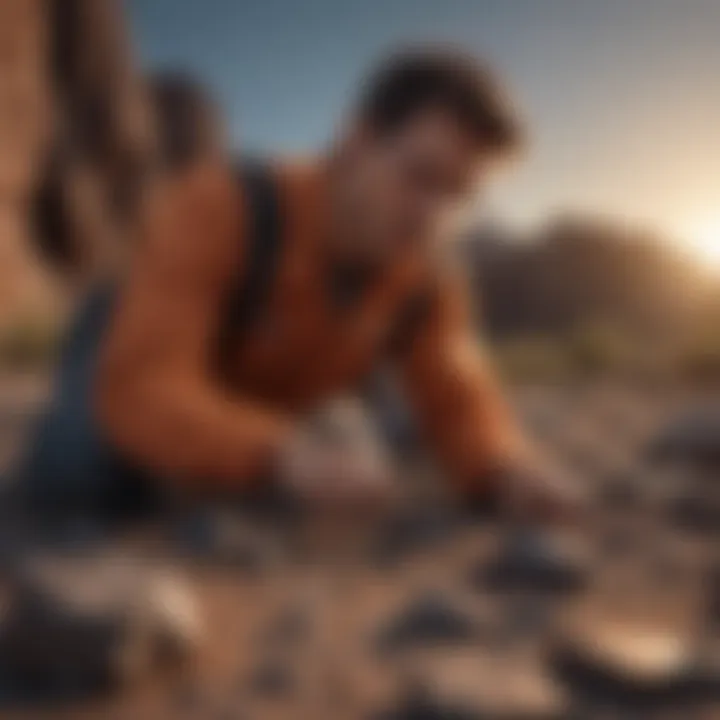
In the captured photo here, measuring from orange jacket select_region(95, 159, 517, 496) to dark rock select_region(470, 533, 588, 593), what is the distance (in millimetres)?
122

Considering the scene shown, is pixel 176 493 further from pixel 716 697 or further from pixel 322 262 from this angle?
pixel 716 697

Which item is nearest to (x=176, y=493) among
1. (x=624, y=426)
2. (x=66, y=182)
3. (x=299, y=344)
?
(x=299, y=344)

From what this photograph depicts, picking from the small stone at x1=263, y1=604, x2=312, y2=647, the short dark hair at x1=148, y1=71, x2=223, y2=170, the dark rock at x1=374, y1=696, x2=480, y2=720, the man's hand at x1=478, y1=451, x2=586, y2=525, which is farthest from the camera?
the short dark hair at x1=148, y1=71, x2=223, y2=170

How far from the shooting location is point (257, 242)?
642 mm

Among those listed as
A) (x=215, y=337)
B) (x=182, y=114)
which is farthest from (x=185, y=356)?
(x=182, y=114)

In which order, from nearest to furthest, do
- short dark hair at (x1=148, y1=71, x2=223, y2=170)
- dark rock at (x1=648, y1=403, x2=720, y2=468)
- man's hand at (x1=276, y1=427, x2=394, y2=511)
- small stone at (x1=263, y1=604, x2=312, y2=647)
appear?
1. small stone at (x1=263, y1=604, x2=312, y2=647)
2. man's hand at (x1=276, y1=427, x2=394, y2=511)
3. dark rock at (x1=648, y1=403, x2=720, y2=468)
4. short dark hair at (x1=148, y1=71, x2=223, y2=170)

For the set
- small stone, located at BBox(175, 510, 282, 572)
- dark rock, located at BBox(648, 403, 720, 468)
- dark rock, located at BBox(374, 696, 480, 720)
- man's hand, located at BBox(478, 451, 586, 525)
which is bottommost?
dark rock, located at BBox(374, 696, 480, 720)

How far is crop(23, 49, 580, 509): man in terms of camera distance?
2.06 feet

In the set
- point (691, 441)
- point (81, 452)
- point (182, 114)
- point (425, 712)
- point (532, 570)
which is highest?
point (182, 114)

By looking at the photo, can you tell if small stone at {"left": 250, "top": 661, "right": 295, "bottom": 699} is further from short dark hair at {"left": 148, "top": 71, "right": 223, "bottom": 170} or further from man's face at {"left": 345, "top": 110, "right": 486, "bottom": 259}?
short dark hair at {"left": 148, "top": 71, "right": 223, "bottom": 170}

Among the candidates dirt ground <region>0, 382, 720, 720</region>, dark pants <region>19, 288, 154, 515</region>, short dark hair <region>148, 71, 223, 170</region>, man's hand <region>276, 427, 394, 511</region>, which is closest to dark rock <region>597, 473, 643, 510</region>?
dirt ground <region>0, 382, 720, 720</region>

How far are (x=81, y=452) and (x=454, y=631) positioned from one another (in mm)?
308

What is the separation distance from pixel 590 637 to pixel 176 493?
0.98 ft

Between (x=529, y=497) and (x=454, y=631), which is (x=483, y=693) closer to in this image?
(x=454, y=631)
